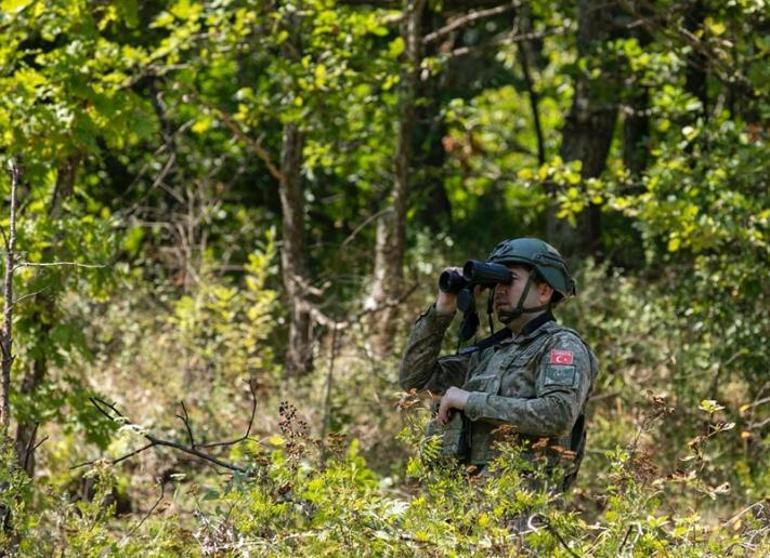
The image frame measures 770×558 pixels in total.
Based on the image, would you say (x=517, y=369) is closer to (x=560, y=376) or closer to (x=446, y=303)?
(x=560, y=376)

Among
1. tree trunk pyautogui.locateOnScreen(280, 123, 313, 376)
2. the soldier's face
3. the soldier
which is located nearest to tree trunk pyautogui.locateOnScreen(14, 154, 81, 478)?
the soldier

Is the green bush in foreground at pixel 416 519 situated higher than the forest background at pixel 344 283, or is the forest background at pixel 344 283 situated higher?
the green bush in foreground at pixel 416 519

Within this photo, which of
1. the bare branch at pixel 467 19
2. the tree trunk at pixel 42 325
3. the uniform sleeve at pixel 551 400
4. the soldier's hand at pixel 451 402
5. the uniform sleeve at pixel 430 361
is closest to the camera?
the uniform sleeve at pixel 551 400

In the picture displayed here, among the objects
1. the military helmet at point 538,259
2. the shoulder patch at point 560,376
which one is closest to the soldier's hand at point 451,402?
the shoulder patch at point 560,376

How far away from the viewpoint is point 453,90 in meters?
16.7

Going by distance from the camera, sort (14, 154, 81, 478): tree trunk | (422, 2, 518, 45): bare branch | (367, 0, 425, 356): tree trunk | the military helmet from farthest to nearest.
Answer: (422, 2, 518, 45): bare branch
(367, 0, 425, 356): tree trunk
(14, 154, 81, 478): tree trunk
the military helmet

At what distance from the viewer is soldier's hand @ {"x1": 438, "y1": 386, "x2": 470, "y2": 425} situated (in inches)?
203

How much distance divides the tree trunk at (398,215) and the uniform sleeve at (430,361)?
5.83 m

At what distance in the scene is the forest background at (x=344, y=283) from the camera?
4.56m

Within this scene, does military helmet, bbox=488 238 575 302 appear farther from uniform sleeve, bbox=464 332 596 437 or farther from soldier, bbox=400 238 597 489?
uniform sleeve, bbox=464 332 596 437

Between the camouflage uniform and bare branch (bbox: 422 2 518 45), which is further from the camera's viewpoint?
bare branch (bbox: 422 2 518 45)

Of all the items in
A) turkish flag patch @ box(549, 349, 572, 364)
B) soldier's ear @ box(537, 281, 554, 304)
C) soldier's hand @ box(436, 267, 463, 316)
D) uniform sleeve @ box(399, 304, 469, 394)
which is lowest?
uniform sleeve @ box(399, 304, 469, 394)

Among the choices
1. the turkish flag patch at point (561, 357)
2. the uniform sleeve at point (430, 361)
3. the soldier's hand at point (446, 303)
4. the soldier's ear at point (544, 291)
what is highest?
the soldier's ear at point (544, 291)

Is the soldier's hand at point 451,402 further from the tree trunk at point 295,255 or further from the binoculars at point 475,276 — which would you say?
the tree trunk at point 295,255
